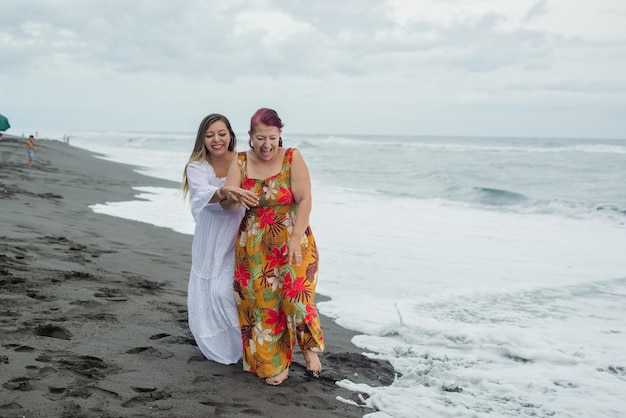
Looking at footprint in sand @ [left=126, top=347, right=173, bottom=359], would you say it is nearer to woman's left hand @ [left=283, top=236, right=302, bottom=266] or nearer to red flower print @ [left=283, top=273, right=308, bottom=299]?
red flower print @ [left=283, top=273, right=308, bottom=299]

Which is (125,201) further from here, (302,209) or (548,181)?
(548,181)

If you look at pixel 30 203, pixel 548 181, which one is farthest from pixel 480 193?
pixel 30 203

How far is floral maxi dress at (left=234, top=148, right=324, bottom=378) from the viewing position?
3578 mm

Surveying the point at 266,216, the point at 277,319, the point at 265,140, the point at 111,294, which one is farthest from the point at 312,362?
the point at 111,294

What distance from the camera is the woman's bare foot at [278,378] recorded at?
3.59m

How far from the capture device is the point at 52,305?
4340 millimetres

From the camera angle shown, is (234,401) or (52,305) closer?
(234,401)

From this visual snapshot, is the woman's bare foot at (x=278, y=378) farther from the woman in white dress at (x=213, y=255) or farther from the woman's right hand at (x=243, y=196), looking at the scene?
the woman's right hand at (x=243, y=196)

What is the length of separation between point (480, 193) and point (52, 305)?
17.6 meters

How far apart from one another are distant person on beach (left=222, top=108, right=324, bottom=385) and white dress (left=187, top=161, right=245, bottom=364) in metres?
0.13

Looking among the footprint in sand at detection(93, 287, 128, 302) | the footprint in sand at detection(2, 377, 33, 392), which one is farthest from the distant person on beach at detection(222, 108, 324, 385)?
the footprint in sand at detection(93, 287, 128, 302)

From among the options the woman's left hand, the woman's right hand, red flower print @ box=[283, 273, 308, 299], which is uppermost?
the woman's right hand

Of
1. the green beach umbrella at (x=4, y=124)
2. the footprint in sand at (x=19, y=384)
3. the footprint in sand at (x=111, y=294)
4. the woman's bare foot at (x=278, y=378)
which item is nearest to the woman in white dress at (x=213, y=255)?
the woman's bare foot at (x=278, y=378)

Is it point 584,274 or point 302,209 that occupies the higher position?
point 302,209
